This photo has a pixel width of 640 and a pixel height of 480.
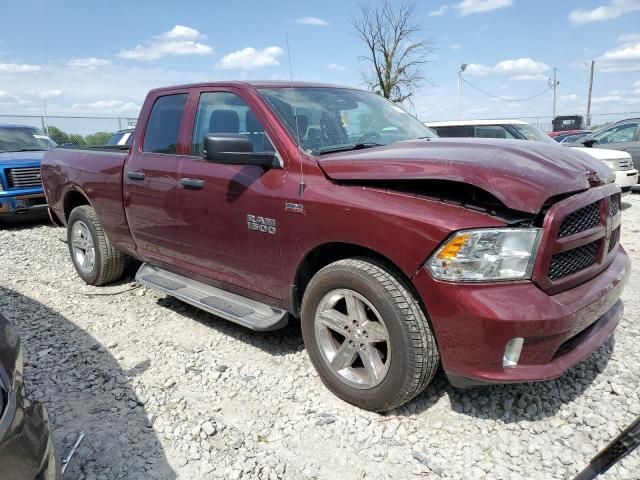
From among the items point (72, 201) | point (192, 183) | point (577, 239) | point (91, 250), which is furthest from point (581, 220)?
point (72, 201)

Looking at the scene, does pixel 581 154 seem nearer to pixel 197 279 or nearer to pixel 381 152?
pixel 381 152

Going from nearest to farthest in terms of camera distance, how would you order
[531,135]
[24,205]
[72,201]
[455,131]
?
[72,201]
[24,205]
[531,135]
[455,131]

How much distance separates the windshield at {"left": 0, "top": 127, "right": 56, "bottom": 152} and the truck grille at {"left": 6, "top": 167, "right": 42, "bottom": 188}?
1.43 m

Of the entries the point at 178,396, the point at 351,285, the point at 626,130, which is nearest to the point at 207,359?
the point at 178,396

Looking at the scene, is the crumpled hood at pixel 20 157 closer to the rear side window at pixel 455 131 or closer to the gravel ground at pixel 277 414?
the gravel ground at pixel 277 414

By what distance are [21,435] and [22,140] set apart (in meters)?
9.67

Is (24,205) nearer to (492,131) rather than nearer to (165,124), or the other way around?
(165,124)

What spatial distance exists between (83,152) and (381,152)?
3.50m

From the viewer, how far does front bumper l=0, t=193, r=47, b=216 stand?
7879 millimetres

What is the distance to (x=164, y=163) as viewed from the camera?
12.8ft

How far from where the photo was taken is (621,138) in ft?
37.1

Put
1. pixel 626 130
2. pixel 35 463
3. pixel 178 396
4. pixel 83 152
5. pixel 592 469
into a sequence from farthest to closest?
1. pixel 626 130
2. pixel 83 152
3. pixel 178 396
4. pixel 592 469
5. pixel 35 463

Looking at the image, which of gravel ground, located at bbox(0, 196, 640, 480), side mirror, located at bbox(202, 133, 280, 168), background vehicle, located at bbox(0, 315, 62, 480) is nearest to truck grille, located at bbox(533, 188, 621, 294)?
gravel ground, located at bbox(0, 196, 640, 480)

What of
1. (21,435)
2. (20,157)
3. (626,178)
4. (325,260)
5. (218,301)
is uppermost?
(20,157)
